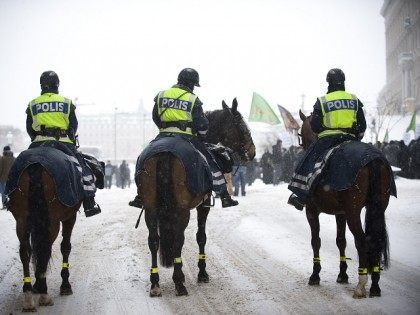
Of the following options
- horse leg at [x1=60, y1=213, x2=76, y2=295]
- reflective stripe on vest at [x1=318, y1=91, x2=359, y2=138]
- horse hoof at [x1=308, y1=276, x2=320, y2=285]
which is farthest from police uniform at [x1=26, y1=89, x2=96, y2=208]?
reflective stripe on vest at [x1=318, y1=91, x2=359, y2=138]

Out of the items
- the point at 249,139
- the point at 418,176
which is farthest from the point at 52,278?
the point at 418,176

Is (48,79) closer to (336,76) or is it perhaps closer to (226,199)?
(226,199)

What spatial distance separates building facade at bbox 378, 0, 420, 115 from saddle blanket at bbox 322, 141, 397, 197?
175 ft

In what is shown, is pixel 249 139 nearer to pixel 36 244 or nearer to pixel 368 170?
pixel 368 170

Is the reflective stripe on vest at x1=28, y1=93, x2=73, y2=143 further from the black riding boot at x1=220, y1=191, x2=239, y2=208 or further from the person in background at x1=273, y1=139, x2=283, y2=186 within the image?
the person in background at x1=273, y1=139, x2=283, y2=186

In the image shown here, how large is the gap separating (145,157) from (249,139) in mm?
2172

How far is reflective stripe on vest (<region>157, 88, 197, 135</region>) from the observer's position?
6977mm

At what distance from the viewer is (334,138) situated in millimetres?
6855

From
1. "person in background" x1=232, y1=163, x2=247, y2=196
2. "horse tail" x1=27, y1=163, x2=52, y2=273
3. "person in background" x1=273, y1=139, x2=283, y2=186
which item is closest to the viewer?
"horse tail" x1=27, y1=163, x2=52, y2=273

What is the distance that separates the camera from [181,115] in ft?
22.9

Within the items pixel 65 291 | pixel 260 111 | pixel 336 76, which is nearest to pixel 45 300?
pixel 65 291

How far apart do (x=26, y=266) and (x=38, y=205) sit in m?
0.70

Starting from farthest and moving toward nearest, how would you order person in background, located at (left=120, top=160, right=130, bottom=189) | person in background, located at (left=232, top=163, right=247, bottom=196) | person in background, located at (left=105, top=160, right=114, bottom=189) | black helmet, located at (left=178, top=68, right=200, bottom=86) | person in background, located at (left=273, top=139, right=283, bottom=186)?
1. person in background, located at (left=120, top=160, right=130, bottom=189)
2. person in background, located at (left=105, top=160, right=114, bottom=189)
3. person in background, located at (left=273, top=139, right=283, bottom=186)
4. person in background, located at (left=232, top=163, right=247, bottom=196)
5. black helmet, located at (left=178, top=68, right=200, bottom=86)

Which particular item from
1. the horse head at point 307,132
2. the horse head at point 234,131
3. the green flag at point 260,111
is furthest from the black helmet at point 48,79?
the green flag at point 260,111
